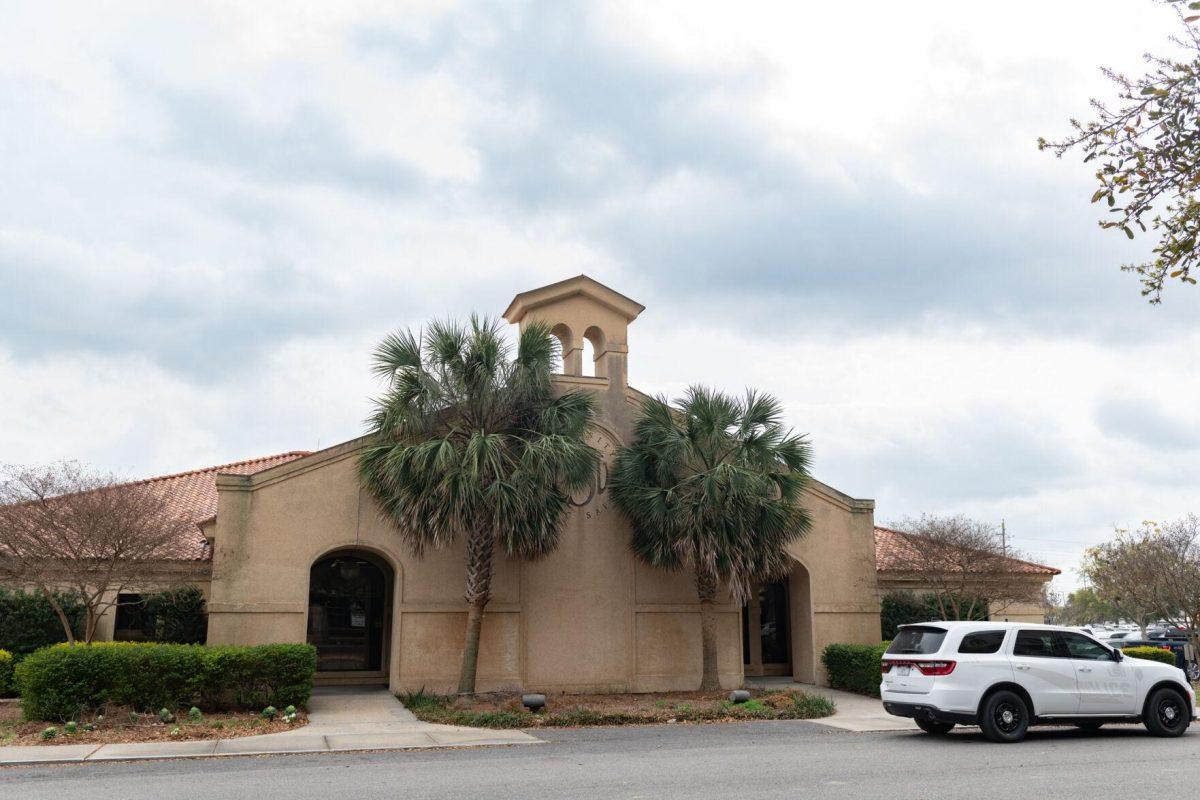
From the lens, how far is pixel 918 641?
1409 centimetres

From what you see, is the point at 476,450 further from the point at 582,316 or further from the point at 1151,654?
the point at 1151,654

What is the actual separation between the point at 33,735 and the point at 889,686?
40.3ft

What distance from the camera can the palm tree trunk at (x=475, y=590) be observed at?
1838 cm

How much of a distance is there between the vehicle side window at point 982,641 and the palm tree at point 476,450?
7.57 m

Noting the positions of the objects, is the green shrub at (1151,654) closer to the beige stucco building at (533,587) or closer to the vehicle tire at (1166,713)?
the beige stucco building at (533,587)

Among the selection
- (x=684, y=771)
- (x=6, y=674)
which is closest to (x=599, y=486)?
(x=684, y=771)

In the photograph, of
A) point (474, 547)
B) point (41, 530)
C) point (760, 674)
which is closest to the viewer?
point (41, 530)

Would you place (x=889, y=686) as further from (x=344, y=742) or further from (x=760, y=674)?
(x=760, y=674)

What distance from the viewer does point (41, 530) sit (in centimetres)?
1688

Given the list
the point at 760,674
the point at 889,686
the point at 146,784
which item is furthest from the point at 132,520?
the point at 760,674

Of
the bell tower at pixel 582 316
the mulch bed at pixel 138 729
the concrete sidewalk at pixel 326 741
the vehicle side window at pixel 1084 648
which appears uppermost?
the bell tower at pixel 582 316

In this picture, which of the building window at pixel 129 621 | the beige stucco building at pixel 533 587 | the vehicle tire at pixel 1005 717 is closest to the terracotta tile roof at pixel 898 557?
the beige stucco building at pixel 533 587

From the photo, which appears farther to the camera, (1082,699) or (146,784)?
(1082,699)

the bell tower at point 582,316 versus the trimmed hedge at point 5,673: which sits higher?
the bell tower at point 582,316
